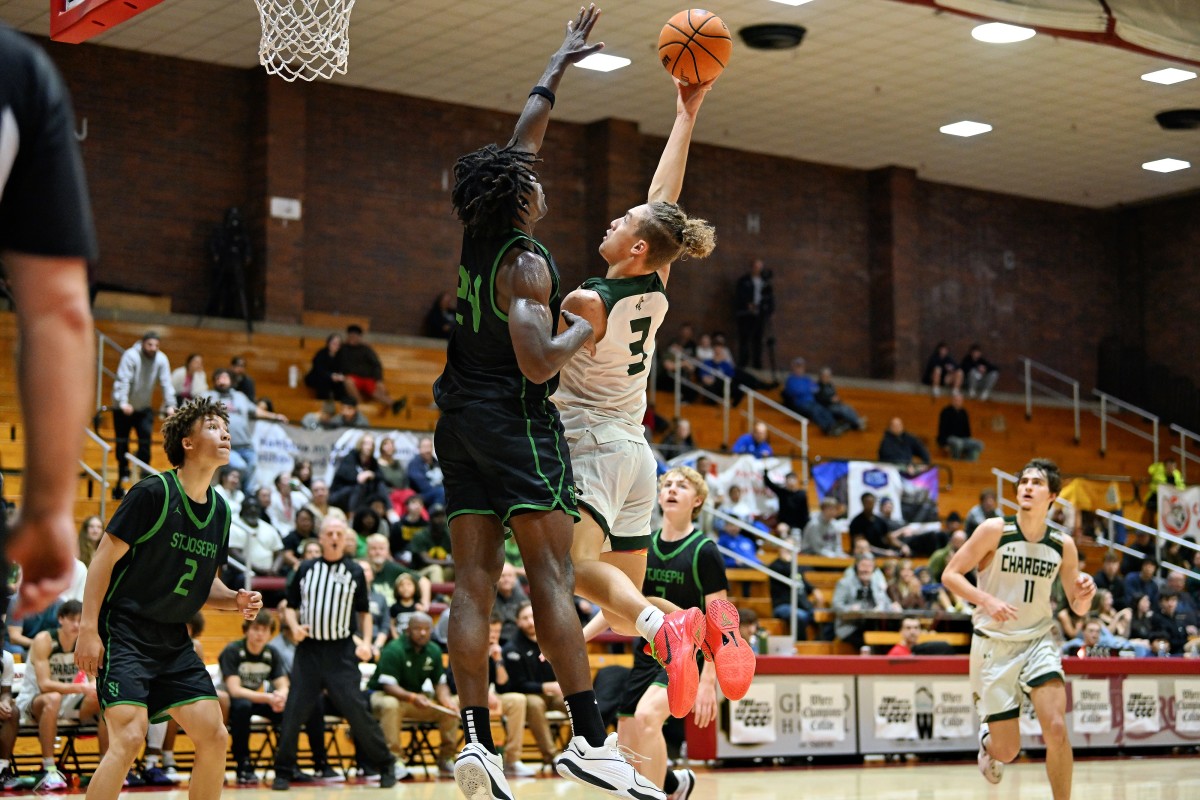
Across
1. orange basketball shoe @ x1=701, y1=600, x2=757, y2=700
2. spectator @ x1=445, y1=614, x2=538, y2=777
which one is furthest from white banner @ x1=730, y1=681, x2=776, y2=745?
orange basketball shoe @ x1=701, y1=600, x2=757, y2=700

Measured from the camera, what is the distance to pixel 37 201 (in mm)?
2549

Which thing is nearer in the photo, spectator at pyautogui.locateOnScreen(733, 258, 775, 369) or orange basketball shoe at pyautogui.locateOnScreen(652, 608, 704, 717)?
orange basketball shoe at pyautogui.locateOnScreen(652, 608, 704, 717)

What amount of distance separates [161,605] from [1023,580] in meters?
5.26

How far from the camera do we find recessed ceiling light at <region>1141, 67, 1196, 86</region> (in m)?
22.5

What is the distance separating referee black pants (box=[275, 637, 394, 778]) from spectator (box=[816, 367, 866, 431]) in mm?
14187

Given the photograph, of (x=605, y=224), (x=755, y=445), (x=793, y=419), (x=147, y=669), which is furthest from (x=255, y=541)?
(x=793, y=419)

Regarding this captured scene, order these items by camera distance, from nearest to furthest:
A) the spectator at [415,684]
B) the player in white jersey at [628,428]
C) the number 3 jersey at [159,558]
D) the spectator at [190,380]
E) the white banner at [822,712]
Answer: the player in white jersey at [628,428], the number 3 jersey at [159,558], the spectator at [415,684], the white banner at [822,712], the spectator at [190,380]

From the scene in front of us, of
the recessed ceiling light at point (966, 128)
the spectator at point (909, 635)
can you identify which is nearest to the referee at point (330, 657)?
the spectator at point (909, 635)

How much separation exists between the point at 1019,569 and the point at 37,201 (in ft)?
25.7

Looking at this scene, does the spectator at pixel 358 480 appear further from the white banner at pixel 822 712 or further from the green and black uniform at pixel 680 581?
the green and black uniform at pixel 680 581

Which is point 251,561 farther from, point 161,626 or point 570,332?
point 570,332

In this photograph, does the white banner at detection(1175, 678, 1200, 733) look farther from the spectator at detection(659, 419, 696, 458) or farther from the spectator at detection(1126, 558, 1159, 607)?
the spectator at detection(659, 419, 696, 458)

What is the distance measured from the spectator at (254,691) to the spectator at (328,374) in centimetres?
799

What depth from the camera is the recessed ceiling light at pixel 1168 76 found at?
2245cm
